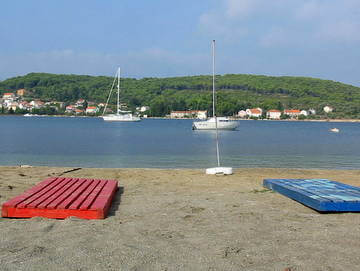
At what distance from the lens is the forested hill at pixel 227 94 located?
16891cm

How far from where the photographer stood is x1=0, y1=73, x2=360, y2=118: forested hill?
168913 millimetres

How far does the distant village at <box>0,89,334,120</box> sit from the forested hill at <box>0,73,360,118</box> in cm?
252

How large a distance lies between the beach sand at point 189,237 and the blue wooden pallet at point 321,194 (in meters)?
0.16

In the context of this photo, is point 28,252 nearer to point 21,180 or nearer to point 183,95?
point 21,180

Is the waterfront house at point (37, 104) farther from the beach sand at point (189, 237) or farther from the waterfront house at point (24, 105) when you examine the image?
the beach sand at point (189, 237)

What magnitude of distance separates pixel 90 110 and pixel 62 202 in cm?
16900

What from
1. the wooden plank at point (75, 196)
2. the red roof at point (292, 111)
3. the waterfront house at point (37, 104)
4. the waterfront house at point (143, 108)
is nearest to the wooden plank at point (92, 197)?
the wooden plank at point (75, 196)

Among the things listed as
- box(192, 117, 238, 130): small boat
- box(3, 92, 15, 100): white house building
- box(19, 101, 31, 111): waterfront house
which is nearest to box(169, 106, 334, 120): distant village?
box(19, 101, 31, 111): waterfront house

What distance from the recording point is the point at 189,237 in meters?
5.58

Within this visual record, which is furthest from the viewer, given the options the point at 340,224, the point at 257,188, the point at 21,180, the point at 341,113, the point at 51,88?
the point at 51,88

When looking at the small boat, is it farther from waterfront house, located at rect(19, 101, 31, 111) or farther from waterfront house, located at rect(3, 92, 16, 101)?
waterfront house, located at rect(3, 92, 16, 101)

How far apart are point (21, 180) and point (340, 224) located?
7.69m

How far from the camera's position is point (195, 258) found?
473 cm

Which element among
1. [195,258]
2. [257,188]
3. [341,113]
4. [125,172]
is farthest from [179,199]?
[341,113]
